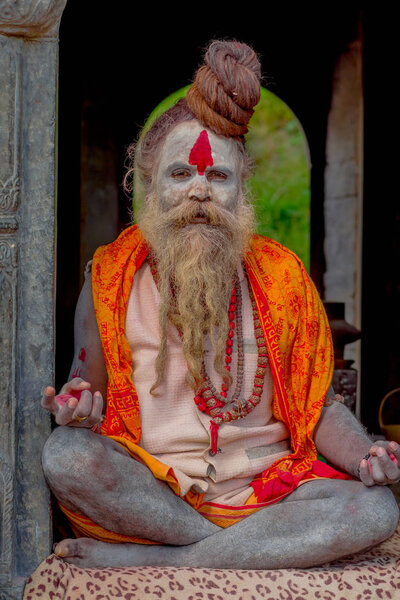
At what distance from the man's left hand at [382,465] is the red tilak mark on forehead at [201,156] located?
4.18 ft

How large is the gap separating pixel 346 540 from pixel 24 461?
1216mm

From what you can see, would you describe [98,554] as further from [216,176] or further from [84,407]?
[216,176]

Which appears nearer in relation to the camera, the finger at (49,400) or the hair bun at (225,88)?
the finger at (49,400)

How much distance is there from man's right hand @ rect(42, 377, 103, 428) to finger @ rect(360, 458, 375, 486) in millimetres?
989

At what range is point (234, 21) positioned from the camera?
22.7 feet

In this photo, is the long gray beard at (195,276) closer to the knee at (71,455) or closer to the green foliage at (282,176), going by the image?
the knee at (71,455)

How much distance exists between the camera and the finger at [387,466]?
284cm

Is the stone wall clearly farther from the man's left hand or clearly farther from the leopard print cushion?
the leopard print cushion

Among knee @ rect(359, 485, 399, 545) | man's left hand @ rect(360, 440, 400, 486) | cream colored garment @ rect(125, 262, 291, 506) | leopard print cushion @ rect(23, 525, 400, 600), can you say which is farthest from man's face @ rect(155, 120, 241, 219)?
leopard print cushion @ rect(23, 525, 400, 600)

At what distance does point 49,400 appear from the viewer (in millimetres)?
2738

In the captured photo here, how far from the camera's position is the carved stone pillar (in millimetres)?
2904

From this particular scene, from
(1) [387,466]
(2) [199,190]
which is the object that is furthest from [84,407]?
(1) [387,466]

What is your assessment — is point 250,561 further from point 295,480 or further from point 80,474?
point 80,474

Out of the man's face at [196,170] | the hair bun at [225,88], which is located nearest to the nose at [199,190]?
the man's face at [196,170]
